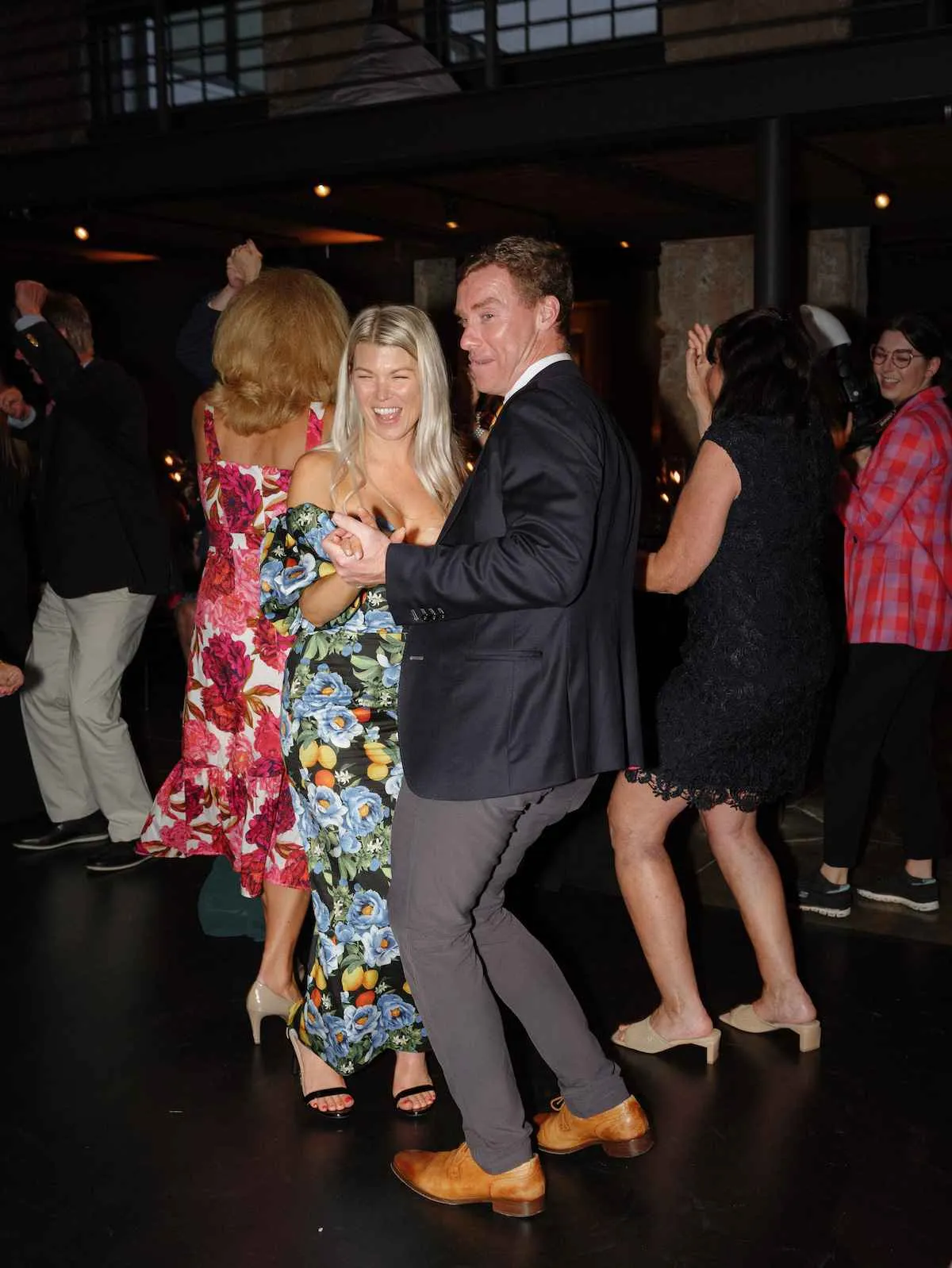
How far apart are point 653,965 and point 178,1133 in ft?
3.61

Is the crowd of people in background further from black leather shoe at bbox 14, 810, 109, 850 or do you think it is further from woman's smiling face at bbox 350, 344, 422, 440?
black leather shoe at bbox 14, 810, 109, 850

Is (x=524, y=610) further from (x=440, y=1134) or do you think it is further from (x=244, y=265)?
(x=244, y=265)

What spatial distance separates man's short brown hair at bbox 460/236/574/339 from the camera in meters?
2.17

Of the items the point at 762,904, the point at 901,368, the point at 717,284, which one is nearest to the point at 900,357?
the point at 901,368

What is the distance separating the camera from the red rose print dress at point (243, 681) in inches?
123

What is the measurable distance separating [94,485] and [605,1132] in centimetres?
273

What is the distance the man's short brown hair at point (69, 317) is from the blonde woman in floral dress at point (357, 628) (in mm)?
2070

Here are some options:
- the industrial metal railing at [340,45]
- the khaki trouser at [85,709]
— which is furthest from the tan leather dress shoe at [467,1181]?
the industrial metal railing at [340,45]

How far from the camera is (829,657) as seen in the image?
116 inches

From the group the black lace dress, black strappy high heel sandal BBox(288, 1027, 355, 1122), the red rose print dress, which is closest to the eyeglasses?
the black lace dress

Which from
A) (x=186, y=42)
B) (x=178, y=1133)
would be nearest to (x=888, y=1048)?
(x=178, y=1133)

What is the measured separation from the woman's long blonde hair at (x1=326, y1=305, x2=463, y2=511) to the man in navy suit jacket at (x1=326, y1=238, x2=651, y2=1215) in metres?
0.29

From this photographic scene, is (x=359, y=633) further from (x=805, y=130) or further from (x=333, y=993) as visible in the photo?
(x=805, y=130)

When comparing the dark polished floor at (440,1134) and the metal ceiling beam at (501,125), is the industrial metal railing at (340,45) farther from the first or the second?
the dark polished floor at (440,1134)
